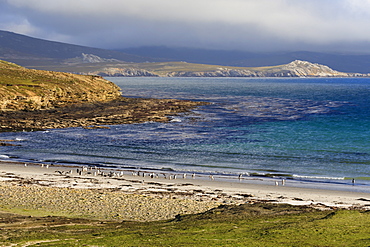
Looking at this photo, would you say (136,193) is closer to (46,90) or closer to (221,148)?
(221,148)

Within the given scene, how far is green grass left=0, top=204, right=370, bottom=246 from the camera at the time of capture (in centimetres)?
1634

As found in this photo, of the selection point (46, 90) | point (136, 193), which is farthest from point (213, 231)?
point (46, 90)

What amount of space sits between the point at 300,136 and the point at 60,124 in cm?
3887

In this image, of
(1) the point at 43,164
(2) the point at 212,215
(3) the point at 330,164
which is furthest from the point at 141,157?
(2) the point at 212,215

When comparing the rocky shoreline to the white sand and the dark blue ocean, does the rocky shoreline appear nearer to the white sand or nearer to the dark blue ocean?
the dark blue ocean

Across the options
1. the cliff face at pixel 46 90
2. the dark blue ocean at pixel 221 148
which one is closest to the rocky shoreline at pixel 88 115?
the cliff face at pixel 46 90

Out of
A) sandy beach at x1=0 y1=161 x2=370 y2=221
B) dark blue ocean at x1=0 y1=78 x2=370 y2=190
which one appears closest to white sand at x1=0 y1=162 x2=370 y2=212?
sandy beach at x1=0 y1=161 x2=370 y2=221

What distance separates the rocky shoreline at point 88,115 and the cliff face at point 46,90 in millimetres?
4425

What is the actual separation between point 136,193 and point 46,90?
76.3 m

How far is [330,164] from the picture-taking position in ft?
143

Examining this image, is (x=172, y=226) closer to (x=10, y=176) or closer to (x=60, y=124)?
(x=10, y=176)

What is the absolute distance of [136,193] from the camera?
3009 centimetres

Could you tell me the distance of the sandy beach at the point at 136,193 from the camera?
2470cm

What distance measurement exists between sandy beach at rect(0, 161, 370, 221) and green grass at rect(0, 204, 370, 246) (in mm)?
2767
